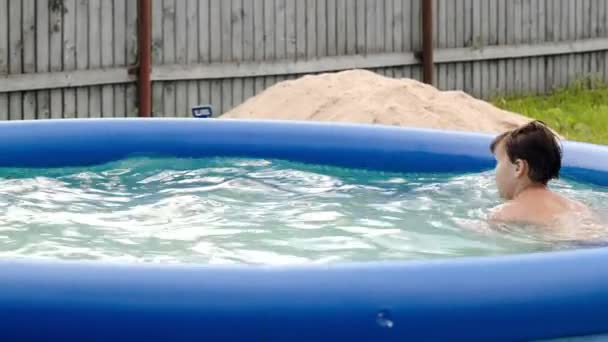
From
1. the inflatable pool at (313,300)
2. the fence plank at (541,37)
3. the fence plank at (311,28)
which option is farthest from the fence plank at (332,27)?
the inflatable pool at (313,300)

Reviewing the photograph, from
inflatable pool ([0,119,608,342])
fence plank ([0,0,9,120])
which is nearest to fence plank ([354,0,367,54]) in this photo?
fence plank ([0,0,9,120])

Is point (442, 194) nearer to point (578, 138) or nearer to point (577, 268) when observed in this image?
point (577, 268)

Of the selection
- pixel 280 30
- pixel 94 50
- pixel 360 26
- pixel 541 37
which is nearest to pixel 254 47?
pixel 280 30

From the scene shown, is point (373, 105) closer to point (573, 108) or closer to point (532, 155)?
point (532, 155)

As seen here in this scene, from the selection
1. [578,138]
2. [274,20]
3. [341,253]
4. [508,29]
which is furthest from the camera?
[508,29]

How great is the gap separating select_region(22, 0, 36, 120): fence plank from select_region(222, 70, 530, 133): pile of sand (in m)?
1.43

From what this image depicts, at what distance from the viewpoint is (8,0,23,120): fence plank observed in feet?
31.3

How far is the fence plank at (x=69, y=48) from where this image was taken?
9844mm

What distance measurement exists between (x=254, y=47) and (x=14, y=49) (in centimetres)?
227

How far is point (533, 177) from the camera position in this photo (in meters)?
5.34

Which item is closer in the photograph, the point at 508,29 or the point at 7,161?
the point at 7,161

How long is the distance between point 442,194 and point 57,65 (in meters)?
4.23

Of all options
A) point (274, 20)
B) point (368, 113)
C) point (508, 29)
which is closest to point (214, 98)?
point (274, 20)

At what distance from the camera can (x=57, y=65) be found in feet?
32.3
